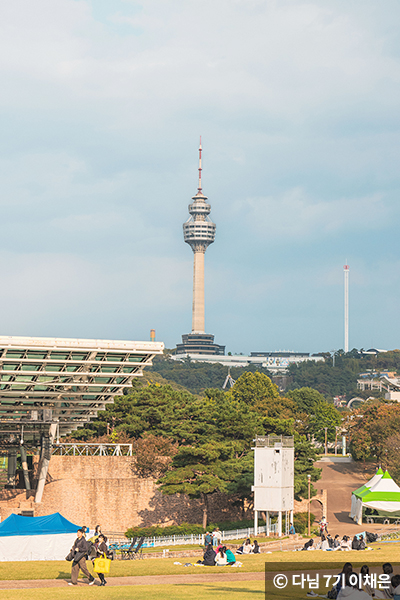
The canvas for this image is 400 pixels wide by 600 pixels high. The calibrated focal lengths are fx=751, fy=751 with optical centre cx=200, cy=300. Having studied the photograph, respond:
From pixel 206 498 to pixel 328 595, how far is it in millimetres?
42569

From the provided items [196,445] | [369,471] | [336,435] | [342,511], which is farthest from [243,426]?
[336,435]

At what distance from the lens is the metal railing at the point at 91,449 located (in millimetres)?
65625

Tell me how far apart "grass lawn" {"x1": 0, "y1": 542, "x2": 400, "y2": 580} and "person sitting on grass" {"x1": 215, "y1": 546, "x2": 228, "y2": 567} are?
0.82 m

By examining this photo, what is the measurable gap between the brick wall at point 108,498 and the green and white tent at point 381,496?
37.9 ft

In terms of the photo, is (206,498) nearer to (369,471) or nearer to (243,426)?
(243,426)

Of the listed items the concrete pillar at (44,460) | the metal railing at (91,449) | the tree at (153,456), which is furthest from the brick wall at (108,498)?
the metal railing at (91,449)

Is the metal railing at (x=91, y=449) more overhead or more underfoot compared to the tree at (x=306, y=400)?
more underfoot

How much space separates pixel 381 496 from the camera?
62.1m

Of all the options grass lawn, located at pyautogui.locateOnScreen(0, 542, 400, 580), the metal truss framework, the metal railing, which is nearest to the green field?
grass lawn, located at pyautogui.locateOnScreen(0, 542, 400, 580)

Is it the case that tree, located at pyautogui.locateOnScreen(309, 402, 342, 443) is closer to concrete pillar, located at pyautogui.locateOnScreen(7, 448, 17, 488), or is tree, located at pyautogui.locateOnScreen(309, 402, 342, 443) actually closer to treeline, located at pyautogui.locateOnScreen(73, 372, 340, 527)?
treeline, located at pyautogui.locateOnScreen(73, 372, 340, 527)

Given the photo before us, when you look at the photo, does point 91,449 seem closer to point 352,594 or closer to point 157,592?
point 157,592

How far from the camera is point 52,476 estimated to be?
62844mm

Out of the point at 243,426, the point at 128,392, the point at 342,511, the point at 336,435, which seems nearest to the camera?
the point at 243,426

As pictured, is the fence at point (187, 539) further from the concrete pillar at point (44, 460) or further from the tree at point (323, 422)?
the tree at point (323, 422)
